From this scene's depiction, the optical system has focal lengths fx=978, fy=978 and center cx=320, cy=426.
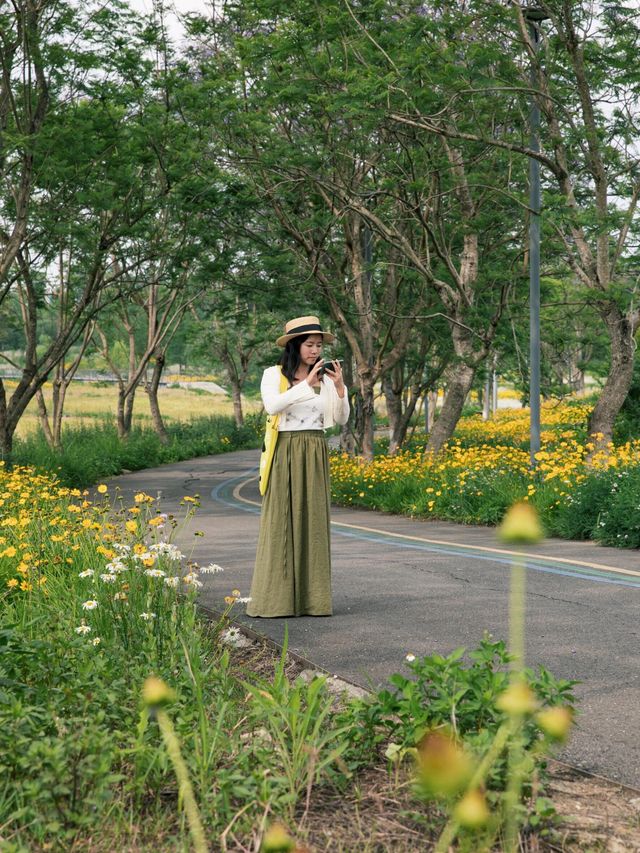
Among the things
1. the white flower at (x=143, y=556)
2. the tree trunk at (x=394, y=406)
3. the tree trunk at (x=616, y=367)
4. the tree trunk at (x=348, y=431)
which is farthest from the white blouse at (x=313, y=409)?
the tree trunk at (x=394, y=406)

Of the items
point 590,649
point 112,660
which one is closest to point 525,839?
point 112,660

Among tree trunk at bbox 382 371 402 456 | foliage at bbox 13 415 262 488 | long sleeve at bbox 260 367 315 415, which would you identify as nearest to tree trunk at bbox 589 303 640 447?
long sleeve at bbox 260 367 315 415

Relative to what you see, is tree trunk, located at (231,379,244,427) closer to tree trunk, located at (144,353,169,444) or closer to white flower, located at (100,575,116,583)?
tree trunk, located at (144,353,169,444)

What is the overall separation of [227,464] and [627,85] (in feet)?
66.1

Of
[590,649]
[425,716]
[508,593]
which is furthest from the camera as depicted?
[508,593]

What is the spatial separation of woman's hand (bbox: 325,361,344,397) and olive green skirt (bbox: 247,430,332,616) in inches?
17.9

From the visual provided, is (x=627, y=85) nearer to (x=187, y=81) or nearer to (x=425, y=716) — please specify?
(x=187, y=81)

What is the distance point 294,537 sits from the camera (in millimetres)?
6730

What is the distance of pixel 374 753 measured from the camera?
11.4 feet

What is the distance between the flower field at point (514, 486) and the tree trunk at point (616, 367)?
1.42ft

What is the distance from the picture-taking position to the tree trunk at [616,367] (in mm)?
14180

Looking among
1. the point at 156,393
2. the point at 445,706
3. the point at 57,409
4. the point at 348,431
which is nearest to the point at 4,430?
the point at 57,409

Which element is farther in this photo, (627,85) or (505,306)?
(505,306)

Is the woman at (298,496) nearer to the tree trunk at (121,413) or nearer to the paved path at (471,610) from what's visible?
the paved path at (471,610)
